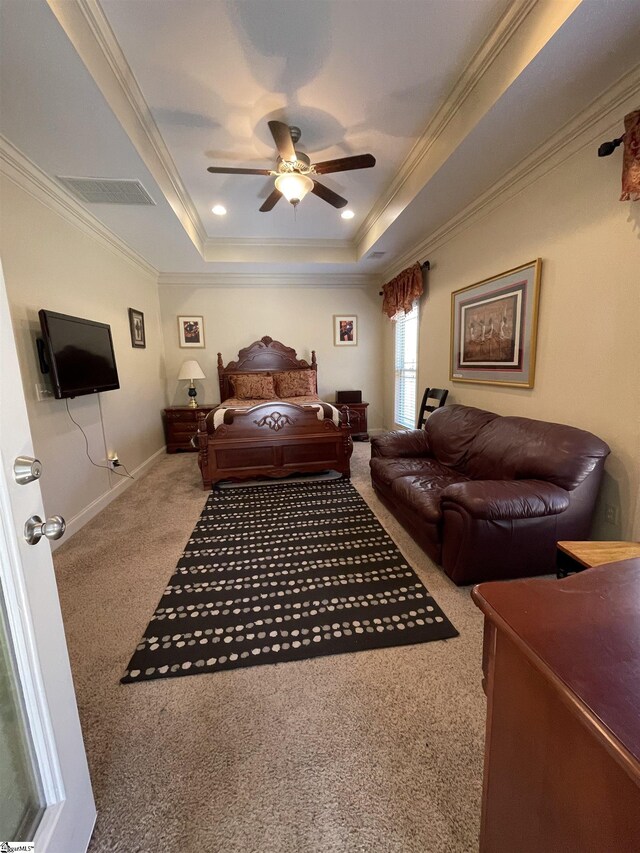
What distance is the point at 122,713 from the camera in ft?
4.19

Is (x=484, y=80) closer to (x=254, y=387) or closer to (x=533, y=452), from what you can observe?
(x=533, y=452)

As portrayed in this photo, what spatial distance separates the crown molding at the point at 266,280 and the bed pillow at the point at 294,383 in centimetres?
139

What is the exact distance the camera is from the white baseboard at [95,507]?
260 cm

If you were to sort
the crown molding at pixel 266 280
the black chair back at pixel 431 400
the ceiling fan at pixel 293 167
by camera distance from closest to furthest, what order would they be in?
the ceiling fan at pixel 293 167, the black chair back at pixel 431 400, the crown molding at pixel 266 280

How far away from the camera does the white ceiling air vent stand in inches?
98.2

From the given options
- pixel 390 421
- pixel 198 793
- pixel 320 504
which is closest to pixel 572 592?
pixel 198 793

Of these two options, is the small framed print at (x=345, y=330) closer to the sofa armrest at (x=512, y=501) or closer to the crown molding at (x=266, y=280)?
the crown molding at (x=266, y=280)

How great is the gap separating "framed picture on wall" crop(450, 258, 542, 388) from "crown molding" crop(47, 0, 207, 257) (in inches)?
109

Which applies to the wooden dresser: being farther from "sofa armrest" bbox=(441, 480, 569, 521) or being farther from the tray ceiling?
the tray ceiling

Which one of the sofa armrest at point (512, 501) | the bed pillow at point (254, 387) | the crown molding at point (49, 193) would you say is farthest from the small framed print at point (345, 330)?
the sofa armrest at point (512, 501)

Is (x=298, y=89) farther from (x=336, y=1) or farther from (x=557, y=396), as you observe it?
(x=557, y=396)

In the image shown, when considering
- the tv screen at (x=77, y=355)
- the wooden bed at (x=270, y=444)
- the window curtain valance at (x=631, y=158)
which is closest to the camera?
the window curtain valance at (x=631, y=158)

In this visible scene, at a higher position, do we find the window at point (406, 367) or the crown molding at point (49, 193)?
the crown molding at point (49, 193)

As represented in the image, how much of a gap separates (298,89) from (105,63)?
104 centimetres
